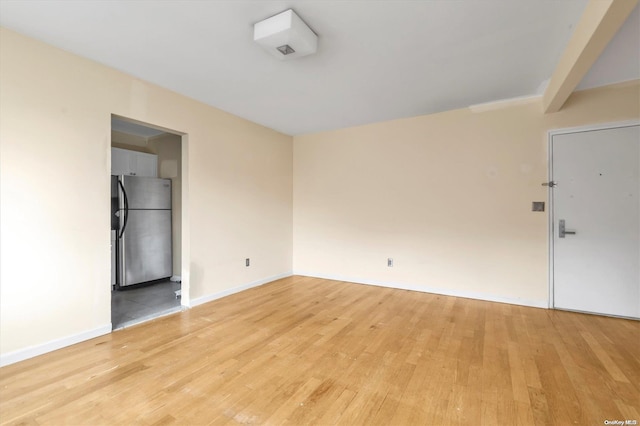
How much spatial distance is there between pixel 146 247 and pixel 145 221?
1.31ft

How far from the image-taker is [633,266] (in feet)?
9.32

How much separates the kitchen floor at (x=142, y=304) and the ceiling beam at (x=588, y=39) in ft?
14.4

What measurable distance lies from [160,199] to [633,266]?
6121 millimetres

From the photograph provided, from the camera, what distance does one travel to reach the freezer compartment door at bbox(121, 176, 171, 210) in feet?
12.9

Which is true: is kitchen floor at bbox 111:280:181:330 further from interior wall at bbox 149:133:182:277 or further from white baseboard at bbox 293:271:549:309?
white baseboard at bbox 293:271:549:309

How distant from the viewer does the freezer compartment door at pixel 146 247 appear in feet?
12.8

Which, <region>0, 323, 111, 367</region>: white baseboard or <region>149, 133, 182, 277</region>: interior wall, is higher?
<region>149, 133, 182, 277</region>: interior wall

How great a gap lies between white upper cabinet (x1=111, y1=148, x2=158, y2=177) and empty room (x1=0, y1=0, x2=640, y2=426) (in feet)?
0.14

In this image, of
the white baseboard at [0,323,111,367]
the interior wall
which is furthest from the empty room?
the interior wall

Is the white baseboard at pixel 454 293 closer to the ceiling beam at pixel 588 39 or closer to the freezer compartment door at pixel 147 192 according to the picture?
the ceiling beam at pixel 588 39

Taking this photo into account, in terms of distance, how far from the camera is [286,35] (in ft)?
6.45

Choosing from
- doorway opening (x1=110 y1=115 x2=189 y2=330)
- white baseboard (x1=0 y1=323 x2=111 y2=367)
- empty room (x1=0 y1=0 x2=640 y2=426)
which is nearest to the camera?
empty room (x1=0 y1=0 x2=640 y2=426)

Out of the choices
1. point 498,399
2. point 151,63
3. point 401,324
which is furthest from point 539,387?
point 151,63

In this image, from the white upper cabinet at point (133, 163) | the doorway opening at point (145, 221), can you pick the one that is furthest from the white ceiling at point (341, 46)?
the white upper cabinet at point (133, 163)
